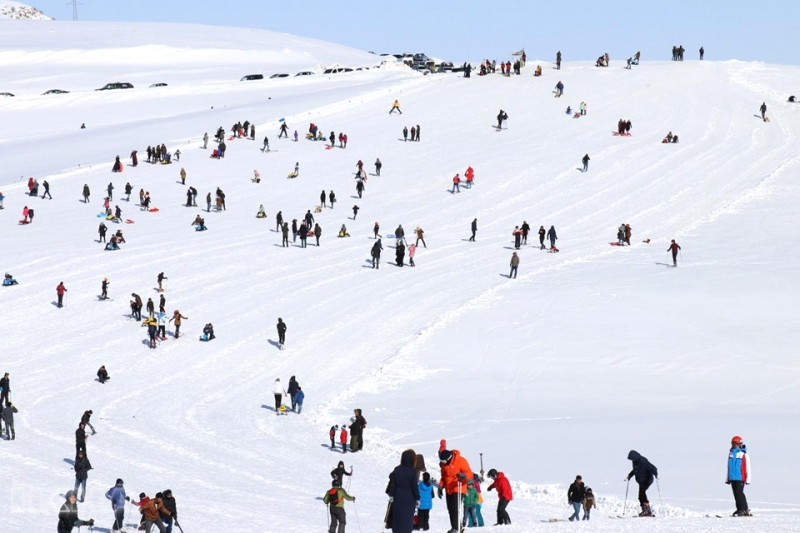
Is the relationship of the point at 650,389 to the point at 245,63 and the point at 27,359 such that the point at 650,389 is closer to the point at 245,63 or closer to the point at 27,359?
the point at 27,359

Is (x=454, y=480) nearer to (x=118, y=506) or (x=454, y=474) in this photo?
(x=454, y=474)

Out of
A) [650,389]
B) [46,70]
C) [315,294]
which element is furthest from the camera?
[46,70]

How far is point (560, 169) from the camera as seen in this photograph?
48750mm

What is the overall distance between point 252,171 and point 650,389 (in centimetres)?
2796

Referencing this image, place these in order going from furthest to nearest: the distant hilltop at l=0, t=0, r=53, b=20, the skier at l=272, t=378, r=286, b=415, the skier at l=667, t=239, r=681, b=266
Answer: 1. the distant hilltop at l=0, t=0, r=53, b=20
2. the skier at l=667, t=239, r=681, b=266
3. the skier at l=272, t=378, r=286, b=415

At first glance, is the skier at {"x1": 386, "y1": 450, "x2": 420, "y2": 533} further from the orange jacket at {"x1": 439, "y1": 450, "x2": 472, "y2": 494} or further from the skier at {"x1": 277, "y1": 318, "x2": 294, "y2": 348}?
the skier at {"x1": 277, "y1": 318, "x2": 294, "y2": 348}

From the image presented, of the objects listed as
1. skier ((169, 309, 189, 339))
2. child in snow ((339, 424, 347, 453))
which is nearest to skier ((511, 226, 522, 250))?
skier ((169, 309, 189, 339))

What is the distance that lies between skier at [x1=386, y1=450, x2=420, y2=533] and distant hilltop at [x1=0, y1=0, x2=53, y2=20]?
16020cm

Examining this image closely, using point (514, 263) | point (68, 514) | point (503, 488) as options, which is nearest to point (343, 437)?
point (503, 488)

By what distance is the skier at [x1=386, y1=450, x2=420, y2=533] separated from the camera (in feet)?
36.1

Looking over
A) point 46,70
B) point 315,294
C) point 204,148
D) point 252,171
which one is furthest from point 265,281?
point 46,70

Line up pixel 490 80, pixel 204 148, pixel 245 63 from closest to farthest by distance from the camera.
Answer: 1. pixel 204 148
2. pixel 490 80
3. pixel 245 63

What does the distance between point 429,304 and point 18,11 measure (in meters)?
147

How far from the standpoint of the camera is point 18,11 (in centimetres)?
16125
